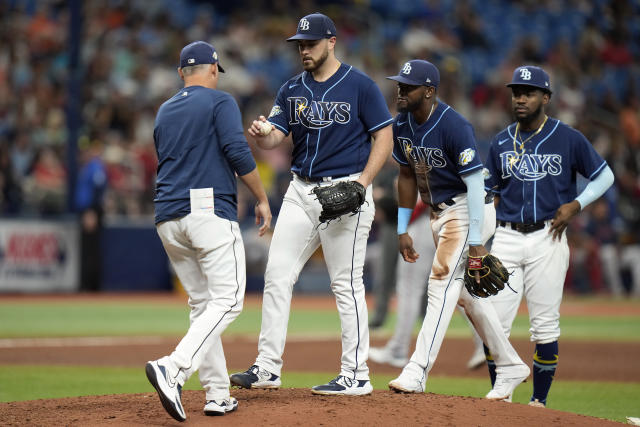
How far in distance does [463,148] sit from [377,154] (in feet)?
2.09

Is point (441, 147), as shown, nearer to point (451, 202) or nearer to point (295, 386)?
point (451, 202)

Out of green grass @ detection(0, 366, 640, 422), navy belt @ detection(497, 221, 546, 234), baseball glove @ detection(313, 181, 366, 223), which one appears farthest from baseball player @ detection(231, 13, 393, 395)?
green grass @ detection(0, 366, 640, 422)

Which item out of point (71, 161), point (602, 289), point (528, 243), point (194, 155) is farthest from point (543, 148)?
point (602, 289)

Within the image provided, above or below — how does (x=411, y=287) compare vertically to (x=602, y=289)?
above

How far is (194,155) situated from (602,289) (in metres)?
16.4

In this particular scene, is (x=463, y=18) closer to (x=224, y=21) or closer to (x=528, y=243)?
(x=224, y=21)

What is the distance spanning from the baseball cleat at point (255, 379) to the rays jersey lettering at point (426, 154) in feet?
6.21

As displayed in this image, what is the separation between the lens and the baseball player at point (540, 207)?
6773mm

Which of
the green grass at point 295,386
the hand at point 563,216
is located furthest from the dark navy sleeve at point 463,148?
the green grass at point 295,386

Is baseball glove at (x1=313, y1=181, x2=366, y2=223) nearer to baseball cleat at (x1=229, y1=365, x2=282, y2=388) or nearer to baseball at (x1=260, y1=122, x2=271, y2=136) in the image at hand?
baseball at (x1=260, y1=122, x2=271, y2=136)

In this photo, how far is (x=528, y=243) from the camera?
679cm

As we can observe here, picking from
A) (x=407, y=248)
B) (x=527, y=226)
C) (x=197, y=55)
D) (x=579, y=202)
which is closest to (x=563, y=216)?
(x=579, y=202)

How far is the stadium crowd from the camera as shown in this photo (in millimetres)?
18297

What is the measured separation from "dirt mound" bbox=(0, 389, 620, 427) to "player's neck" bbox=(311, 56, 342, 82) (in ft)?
7.30
